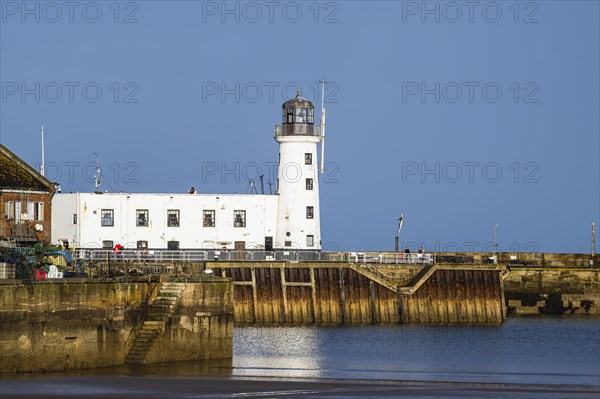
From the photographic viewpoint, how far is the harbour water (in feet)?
174

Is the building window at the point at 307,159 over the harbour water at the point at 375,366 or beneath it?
over

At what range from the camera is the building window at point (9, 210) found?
71.2m

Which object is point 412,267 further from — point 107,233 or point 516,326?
point 107,233

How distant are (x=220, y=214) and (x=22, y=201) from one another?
77.8 ft

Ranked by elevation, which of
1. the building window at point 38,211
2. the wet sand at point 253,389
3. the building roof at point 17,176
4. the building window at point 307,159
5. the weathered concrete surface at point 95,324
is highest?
the building window at point 307,159

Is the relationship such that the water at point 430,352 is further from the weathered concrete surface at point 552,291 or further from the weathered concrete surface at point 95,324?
the weathered concrete surface at point 552,291

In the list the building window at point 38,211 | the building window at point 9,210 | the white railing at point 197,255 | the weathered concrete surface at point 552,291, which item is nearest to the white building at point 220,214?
the white railing at point 197,255

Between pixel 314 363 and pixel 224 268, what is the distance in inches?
893

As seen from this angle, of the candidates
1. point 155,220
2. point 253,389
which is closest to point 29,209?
point 155,220

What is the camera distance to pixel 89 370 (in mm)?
56906

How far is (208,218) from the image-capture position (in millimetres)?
94000

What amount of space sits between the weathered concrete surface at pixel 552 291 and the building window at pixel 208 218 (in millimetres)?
20252

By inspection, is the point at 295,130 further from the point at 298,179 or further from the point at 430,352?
the point at 430,352

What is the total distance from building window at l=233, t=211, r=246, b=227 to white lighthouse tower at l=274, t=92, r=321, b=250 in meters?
2.31
